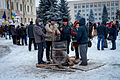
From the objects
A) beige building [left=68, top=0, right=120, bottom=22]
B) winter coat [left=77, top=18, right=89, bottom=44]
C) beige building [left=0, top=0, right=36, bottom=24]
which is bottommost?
winter coat [left=77, top=18, right=89, bottom=44]

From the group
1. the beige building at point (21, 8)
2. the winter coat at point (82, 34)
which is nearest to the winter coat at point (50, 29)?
the winter coat at point (82, 34)

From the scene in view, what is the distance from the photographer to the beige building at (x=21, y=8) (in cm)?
4300

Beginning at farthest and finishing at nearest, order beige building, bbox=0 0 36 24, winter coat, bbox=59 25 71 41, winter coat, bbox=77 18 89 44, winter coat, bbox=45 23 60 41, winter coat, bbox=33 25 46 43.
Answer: beige building, bbox=0 0 36 24
winter coat, bbox=59 25 71 41
winter coat, bbox=45 23 60 41
winter coat, bbox=33 25 46 43
winter coat, bbox=77 18 89 44

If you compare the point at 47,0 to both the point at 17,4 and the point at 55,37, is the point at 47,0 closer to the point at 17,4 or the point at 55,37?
the point at 17,4

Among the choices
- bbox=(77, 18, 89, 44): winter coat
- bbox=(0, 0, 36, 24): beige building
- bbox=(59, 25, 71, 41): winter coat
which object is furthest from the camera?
bbox=(0, 0, 36, 24): beige building

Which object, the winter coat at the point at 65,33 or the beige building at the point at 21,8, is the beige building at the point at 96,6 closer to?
the beige building at the point at 21,8

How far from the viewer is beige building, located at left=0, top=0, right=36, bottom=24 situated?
141 feet

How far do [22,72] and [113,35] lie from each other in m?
7.42

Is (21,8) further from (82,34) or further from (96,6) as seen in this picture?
(96,6)

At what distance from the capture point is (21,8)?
176 ft

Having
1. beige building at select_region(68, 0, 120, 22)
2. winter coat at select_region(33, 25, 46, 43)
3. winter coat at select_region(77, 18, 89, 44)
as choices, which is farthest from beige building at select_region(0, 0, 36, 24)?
beige building at select_region(68, 0, 120, 22)

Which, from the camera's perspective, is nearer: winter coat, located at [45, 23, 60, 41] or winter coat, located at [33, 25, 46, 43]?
winter coat, located at [33, 25, 46, 43]

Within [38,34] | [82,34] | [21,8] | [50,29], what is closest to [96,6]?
[21,8]

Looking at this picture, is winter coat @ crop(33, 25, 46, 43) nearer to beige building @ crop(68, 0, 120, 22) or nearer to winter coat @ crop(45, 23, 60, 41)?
winter coat @ crop(45, 23, 60, 41)
